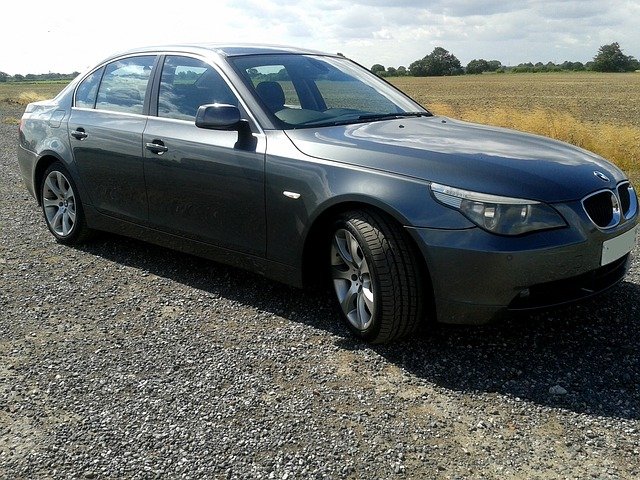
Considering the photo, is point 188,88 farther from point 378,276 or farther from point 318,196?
point 378,276

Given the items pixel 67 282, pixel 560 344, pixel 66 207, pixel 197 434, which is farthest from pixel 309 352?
pixel 66 207

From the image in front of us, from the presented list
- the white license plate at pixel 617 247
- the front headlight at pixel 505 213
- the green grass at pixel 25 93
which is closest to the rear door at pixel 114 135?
the front headlight at pixel 505 213

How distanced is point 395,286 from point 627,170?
26.6ft

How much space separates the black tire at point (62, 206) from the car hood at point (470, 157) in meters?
2.51

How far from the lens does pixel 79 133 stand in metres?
5.48

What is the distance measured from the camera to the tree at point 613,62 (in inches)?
3649

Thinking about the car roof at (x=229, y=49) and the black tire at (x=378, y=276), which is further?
the car roof at (x=229, y=49)

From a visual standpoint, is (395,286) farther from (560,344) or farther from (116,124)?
(116,124)

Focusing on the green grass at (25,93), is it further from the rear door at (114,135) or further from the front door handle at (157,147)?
the front door handle at (157,147)

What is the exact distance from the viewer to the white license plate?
11.7 feet

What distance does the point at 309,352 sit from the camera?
3.86 m

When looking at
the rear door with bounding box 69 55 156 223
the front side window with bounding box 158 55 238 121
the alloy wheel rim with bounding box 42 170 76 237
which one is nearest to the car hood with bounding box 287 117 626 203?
the front side window with bounding box 158 55 238 121

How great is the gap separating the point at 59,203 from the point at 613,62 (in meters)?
99.3

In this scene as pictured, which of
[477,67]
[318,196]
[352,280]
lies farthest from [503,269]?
[477,67]
